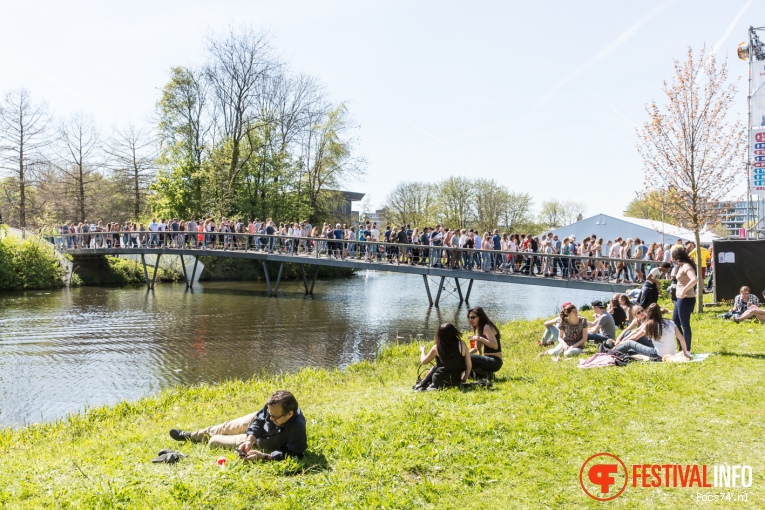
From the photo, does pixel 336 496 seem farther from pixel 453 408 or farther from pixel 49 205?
pixel 49 205

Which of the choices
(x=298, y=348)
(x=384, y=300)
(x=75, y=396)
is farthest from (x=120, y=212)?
(x=75, y=396)

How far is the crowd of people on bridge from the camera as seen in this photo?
21312 millimetres

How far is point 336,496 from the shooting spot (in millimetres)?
Result: 4848

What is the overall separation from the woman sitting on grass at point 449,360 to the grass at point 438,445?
35cm

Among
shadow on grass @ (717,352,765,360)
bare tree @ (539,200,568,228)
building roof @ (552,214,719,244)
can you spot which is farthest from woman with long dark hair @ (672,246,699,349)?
bare tree @ (539,200,568,228)

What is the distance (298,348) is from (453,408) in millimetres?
10653

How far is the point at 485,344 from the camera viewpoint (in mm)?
9109

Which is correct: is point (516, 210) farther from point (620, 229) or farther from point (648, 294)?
point (648, 294)

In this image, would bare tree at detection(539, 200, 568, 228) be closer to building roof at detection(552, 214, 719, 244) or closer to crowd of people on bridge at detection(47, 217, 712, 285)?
building roof at detection(552, 214, 719, 244)

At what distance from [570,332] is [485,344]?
10.3ft

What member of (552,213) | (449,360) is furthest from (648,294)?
(552,213)

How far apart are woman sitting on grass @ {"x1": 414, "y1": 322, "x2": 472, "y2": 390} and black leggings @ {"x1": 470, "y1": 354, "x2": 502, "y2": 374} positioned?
20.2 inches

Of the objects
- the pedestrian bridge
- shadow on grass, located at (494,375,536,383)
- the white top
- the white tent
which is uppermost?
the white tent

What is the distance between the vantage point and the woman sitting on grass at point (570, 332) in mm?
11242
